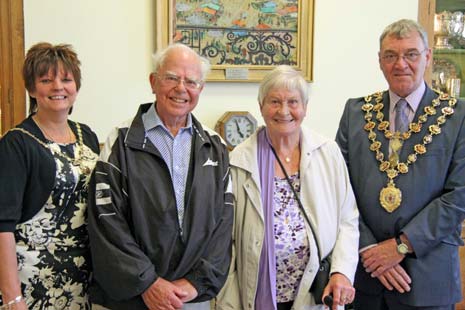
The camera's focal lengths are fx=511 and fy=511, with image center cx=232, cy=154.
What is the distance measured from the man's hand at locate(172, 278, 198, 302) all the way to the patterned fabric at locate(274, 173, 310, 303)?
0.31 m

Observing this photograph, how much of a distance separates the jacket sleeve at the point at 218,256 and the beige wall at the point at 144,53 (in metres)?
1.29

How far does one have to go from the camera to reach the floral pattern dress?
5.18 feet

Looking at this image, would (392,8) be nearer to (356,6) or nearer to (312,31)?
(356,6)

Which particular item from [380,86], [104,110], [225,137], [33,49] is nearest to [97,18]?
[104,110]

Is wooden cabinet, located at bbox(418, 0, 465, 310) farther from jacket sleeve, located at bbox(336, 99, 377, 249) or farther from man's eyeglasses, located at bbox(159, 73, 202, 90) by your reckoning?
man's eyeglasses, located at bbox(159, 73, 202, 90)

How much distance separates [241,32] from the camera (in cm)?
297

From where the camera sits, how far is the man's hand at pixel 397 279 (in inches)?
71.4

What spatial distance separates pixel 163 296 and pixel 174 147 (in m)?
0.47

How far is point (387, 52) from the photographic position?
186 cm

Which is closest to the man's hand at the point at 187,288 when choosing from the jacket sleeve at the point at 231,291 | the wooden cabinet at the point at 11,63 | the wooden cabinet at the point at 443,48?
the jacket sleeve at the point at 231,291

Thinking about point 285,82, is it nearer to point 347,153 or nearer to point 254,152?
point 254,152

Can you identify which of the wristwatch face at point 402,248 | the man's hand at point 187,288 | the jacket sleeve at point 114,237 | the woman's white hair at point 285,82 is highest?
the woman's white hair at point 285,82

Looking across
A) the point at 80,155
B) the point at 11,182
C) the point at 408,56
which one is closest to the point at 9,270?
the point at 11,182

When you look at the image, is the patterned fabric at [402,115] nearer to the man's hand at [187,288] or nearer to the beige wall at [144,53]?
the man's hand at [187,288]
